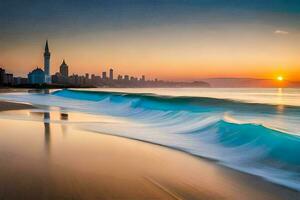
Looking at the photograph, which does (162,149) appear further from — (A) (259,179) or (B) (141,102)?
(B) (141,102)

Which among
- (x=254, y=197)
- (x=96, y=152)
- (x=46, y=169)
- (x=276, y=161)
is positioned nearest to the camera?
(x=254, y=197)

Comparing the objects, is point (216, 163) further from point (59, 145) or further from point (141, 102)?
point (141, 102)

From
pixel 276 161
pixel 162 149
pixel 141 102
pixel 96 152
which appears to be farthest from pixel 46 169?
pixel 141 102

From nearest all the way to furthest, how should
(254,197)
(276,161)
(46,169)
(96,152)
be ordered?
(254,197)
(46,169)
(276,161)
(96,152)

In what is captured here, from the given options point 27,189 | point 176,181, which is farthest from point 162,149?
point 27,189

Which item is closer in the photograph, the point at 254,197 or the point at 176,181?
the point at 254,197

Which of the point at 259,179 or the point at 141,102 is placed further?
the point at 141,102
